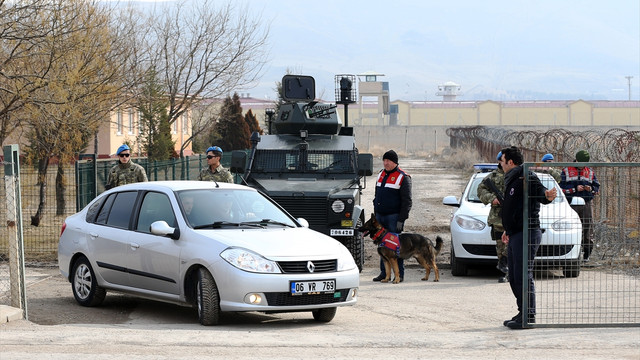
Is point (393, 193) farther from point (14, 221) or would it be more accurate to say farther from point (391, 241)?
point (14, 221)

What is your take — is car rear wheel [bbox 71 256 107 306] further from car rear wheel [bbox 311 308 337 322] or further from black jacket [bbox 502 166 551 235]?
black jacket [bbox 502 166 551 235]

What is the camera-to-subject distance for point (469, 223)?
13.5 m

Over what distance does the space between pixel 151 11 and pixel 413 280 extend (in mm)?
26077

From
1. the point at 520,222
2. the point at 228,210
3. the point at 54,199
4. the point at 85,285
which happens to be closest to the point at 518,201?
the point at 520,222

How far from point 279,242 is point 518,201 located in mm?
2397

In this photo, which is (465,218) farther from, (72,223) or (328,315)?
(72,223)

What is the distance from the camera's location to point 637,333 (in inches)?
327

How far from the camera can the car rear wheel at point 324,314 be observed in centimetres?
954

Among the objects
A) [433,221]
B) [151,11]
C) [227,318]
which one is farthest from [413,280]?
[151,11]

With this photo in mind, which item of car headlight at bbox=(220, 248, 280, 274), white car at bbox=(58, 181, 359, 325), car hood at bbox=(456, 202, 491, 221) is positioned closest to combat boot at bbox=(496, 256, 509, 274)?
car hood at bbox=(456, 202, 491, 221)

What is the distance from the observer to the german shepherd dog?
504 inches

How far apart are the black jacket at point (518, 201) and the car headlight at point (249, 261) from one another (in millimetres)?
2321

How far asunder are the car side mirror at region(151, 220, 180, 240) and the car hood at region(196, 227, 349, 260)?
0.26m

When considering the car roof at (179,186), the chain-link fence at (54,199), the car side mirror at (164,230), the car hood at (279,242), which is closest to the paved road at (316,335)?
the car hood at (279,242)
